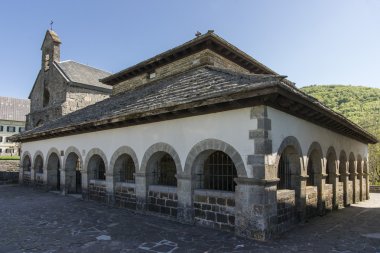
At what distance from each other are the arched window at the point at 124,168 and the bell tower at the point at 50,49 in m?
14.3

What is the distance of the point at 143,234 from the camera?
6.23 m

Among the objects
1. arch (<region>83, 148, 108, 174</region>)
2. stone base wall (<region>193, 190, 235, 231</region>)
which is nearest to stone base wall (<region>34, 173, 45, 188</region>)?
arch (<region>83, 148, 108, 174</region>)

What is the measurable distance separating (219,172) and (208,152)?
0.99 m

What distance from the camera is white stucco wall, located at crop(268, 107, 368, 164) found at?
252 inches

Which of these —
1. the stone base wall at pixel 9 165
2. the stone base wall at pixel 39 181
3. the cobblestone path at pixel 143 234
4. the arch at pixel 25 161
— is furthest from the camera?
the stone base wall at pixel 9 165

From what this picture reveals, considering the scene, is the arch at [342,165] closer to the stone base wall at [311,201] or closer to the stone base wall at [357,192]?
the stone base wall at [357,192]

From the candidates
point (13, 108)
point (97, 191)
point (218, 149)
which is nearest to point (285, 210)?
point (218, 149)

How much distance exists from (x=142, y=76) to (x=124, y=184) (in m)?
5.82

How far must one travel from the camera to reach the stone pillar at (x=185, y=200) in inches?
281

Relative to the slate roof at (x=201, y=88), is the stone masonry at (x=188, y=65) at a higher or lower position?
higher

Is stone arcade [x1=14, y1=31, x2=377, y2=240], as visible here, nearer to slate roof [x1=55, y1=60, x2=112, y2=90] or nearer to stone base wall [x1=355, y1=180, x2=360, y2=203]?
stone base wall [x1=355, y1=180, x2=360, y2=203]

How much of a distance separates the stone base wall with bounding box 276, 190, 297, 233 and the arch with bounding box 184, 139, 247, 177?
123cm

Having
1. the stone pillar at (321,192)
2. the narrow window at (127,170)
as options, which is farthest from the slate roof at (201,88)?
the stone pillar at (321,192)

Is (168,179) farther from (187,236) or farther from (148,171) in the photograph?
Answer: (187,236)
